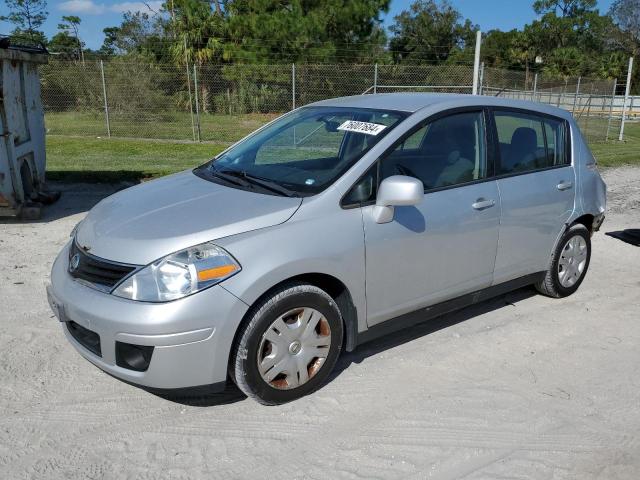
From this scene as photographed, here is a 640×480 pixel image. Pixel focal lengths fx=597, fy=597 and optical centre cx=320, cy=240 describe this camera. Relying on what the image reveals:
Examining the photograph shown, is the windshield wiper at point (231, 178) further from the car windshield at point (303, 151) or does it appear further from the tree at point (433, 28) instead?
the tree at point (433, 28)

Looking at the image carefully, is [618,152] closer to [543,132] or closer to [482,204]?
[543,132]

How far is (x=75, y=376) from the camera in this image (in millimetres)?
3693

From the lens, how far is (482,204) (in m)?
4.09

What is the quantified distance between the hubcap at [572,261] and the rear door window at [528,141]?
0.71 metres

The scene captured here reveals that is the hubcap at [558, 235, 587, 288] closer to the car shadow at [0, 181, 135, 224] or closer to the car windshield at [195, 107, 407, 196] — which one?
the car windshield at [195, 107, 407, 196]

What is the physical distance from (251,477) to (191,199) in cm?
165

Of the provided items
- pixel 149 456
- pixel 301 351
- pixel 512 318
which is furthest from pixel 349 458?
pixel 512 318

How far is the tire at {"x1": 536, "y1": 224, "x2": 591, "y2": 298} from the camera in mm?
4934

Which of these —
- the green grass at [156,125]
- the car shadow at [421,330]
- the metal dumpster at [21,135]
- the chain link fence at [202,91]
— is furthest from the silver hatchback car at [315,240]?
the chain link fence at [202,91]

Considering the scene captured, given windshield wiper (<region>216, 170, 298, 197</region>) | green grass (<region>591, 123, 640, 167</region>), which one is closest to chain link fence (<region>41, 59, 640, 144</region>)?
green grass (<region>591, 123, 640, 167</region>)

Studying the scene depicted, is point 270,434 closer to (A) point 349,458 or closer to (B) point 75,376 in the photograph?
(A) point 349,458

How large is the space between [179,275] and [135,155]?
1146 centimetres

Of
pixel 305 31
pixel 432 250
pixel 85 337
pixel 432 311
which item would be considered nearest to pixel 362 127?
pixel 432 250

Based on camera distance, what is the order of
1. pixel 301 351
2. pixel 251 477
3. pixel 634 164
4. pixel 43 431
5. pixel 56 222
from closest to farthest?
pixel 251 477, pixel 43 431, pixel 301 351, pixel 56 222, pixel 634 164
